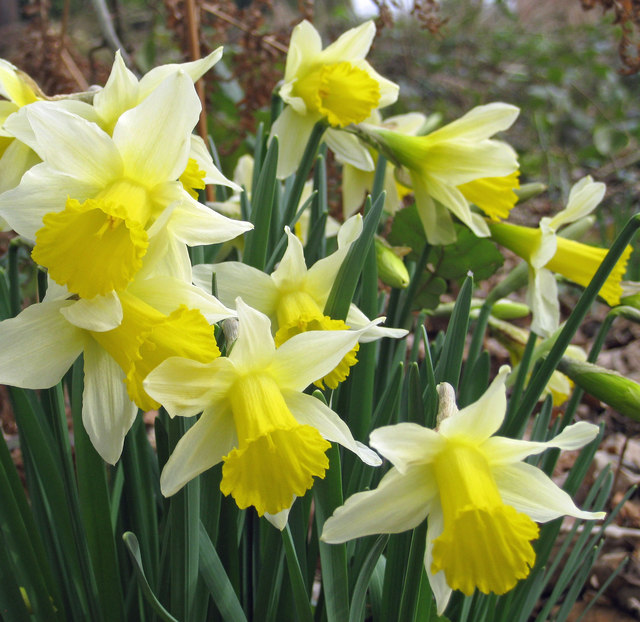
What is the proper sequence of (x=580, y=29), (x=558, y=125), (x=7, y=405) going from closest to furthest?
(x=7, y=405), (x=558, y=125), (x=580, y=29)

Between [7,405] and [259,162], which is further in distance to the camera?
[7,405]

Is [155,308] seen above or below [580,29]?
above

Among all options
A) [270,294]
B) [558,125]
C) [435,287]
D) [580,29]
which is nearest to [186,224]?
[270,294]

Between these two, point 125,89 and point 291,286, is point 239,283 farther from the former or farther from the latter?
point 125,89

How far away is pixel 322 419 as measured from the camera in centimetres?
79

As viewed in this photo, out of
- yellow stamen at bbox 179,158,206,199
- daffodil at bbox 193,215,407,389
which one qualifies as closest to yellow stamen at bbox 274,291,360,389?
daffodil at bbox 193,215,407,389

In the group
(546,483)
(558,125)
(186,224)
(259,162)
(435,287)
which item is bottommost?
(558,125)

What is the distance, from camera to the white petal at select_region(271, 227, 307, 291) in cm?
93

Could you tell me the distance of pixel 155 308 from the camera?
30.7 inches

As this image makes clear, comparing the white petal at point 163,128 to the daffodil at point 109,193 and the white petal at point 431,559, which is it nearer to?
the daffodil at point 109,193

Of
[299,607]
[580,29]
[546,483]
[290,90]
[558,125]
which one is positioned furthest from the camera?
[580,29]

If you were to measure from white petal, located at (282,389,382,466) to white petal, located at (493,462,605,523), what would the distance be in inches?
6.0

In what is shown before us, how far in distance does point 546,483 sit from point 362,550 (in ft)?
1.01

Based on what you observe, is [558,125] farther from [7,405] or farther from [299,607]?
[299,607]
